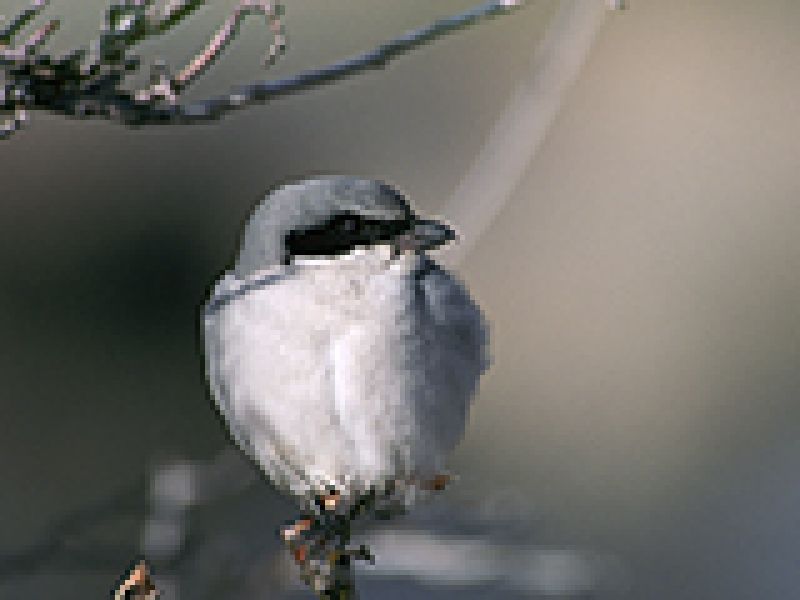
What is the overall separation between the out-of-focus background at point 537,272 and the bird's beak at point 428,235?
82.2 inches

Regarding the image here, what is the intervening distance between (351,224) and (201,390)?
3018 millimetres

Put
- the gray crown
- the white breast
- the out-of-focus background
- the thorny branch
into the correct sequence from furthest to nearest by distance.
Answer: the out-of-focus background
the white breast
the gray crown
the thorny branch

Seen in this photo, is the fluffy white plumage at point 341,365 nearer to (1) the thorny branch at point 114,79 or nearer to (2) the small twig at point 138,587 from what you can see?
(2) the small twig at point 138,587

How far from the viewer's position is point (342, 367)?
2.58m

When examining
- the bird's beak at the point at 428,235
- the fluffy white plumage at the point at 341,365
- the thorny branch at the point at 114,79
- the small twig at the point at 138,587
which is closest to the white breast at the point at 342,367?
the fluffy white plumage at the point at 341,365

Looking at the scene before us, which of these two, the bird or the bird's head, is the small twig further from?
the bird's head

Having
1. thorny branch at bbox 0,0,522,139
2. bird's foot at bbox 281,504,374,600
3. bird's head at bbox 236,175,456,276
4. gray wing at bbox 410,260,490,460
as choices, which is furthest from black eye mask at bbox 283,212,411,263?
thorny branch at bbox 0,0,522,139

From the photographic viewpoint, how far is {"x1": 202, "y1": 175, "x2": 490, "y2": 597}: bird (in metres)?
2.52

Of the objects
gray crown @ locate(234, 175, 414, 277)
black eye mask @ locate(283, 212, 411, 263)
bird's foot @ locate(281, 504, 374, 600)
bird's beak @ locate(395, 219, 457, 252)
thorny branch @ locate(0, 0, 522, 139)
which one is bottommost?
bird's foot @ locate(281, 504, 374, 600)

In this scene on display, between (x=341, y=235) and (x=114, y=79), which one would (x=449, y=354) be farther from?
(x=114, y=79)

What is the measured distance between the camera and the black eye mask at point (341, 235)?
2.50m

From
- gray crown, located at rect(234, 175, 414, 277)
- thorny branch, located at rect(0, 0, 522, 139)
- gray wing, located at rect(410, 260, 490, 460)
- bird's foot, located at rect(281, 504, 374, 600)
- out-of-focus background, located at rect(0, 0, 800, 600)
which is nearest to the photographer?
thorny branch, located at rect(0, 0, 522, 139)

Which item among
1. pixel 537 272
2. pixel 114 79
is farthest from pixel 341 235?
pixel 537 272

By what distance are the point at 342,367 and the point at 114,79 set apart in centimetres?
80
